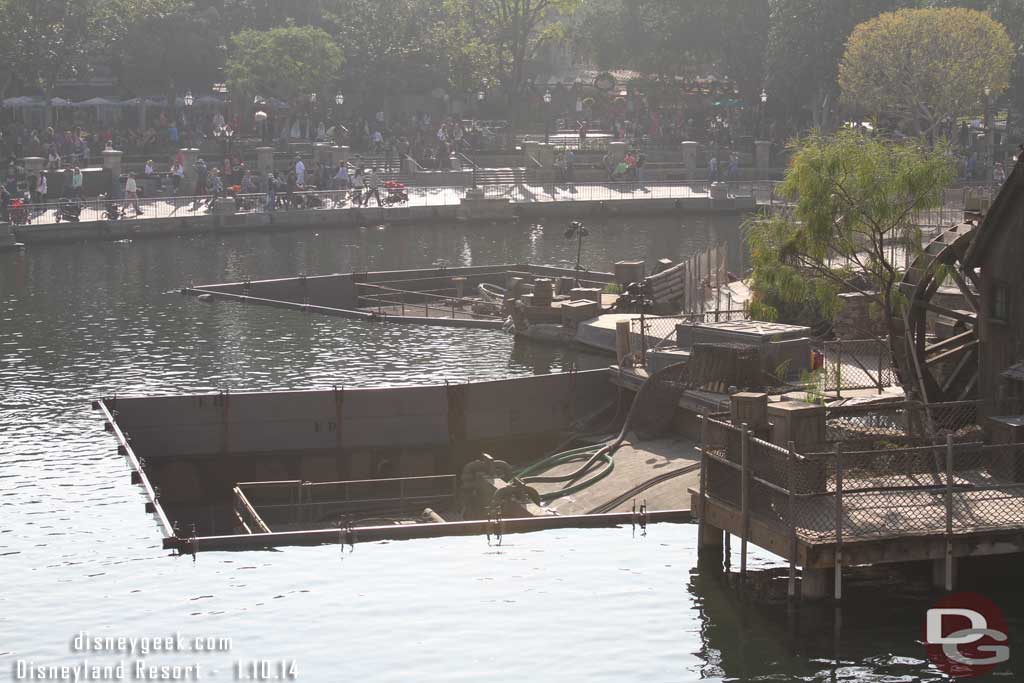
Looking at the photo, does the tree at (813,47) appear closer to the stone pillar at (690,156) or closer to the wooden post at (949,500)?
the stone pillar at (690,156)

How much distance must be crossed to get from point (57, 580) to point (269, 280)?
30.8 metres

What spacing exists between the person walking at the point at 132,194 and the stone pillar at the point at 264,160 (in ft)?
24.1

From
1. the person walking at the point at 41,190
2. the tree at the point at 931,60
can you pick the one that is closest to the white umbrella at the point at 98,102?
the person walking at the point at 41,190

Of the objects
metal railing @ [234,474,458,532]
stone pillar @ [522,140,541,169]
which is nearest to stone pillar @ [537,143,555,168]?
stone pillar @ [522,140,541,169]

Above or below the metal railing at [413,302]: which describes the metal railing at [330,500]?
below

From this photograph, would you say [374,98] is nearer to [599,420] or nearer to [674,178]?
[674,178]

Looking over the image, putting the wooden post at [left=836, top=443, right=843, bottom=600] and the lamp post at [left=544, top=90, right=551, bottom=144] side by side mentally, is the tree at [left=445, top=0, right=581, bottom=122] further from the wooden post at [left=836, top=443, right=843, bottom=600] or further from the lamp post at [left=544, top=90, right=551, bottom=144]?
the wooden post at [left=836, top=443, right=843, bottom=600]

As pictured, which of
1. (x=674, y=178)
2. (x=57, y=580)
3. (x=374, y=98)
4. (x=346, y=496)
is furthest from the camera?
(x=374, y=98)

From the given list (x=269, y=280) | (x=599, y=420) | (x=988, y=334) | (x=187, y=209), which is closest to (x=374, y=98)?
(x=187, y=209)

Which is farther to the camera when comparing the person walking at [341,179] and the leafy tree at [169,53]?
the leafy tree at [169,53]

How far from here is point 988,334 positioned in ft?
92.6

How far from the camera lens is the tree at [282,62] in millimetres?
89375

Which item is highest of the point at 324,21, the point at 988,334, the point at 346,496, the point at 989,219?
the point at 324,21

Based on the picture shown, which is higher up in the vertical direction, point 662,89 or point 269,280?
point 662,89
